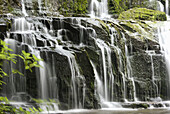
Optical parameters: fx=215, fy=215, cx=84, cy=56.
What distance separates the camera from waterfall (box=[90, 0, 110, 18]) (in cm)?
2094

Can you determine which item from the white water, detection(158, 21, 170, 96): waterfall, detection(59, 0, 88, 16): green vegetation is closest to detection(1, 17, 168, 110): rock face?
detection(158, 21, 170, 96): waterfall

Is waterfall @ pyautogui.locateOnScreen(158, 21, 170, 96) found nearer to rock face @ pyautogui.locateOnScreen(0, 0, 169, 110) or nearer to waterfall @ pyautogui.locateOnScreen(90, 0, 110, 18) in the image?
rock face @ pyautogui.locateOnScreen(0, 0, 169, 110)

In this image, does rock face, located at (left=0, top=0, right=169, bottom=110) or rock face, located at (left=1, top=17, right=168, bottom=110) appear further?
rock face, located at (left=1, top=17, right=168, bottom=110)

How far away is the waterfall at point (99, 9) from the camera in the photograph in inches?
824

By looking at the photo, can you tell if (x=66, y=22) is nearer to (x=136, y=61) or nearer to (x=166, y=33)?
(x=136, y=61)

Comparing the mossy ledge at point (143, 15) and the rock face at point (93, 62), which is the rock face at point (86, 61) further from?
the mossy ledge at point (143, 15)

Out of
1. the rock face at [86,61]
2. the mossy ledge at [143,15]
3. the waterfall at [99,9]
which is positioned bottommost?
the rock face at [86,61]

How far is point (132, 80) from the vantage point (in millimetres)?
12328

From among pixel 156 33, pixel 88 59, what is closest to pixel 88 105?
pixel 88 59

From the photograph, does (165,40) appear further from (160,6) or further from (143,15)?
(160,6)

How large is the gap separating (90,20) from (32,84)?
5.29m

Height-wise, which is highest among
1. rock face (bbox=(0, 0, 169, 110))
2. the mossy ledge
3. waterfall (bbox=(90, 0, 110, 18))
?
waterfall (bbox=(90, 0, 110, 18))

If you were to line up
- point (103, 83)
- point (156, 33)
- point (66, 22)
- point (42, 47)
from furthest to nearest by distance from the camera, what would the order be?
point (156, 33) → point (66, 22) → point (103, 83) → point (42, 47)

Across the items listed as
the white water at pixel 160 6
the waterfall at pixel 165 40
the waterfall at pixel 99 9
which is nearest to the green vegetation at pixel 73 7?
the waterfall at pixel 99 9
